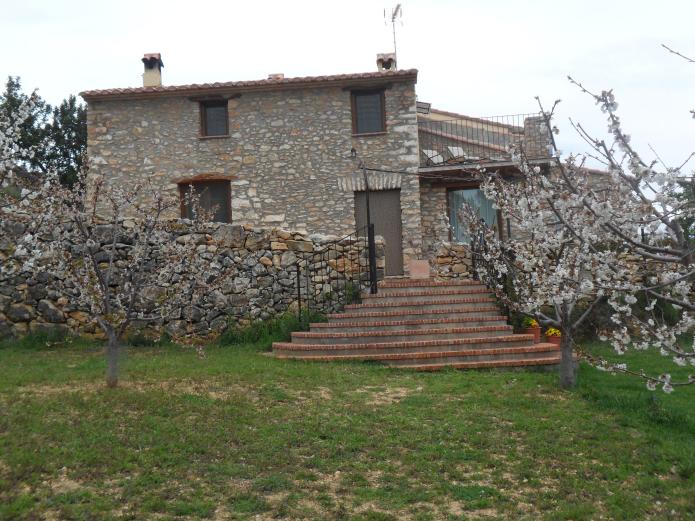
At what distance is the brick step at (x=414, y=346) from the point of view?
842cm

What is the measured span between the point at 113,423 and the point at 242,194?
896 centimetres

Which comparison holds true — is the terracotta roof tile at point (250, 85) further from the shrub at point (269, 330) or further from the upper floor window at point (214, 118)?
the shrub at point (269, 330)

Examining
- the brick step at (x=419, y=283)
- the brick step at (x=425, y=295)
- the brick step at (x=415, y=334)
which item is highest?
the brick step at (x=419, y=283)

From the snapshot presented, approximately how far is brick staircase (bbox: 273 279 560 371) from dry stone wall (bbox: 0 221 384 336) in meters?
0.93

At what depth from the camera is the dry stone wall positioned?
10.2 meters

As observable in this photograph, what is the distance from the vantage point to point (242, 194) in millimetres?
13711

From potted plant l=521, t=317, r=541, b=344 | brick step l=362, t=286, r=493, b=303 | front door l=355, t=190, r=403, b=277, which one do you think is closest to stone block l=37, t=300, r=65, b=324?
brick step l=362, t=286, r=493, b=303

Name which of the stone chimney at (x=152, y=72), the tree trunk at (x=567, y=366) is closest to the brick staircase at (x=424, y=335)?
the tree trunk at (x=567, y=366)

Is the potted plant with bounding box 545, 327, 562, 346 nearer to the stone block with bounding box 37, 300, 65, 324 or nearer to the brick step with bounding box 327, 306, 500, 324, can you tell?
the brick step with bounding box 327, 306, 500, 324

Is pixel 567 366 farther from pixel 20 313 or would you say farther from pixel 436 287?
pixel 20 313

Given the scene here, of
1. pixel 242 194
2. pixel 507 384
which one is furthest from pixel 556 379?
pixel 242 194

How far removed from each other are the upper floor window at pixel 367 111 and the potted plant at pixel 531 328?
6.12 meters

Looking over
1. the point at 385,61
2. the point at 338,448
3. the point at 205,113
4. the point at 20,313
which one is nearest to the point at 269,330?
the point at 20,313

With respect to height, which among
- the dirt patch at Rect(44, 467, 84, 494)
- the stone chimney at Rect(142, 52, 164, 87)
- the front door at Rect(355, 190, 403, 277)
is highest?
the stone chimney at Rect(142, 52, 164, 87)
